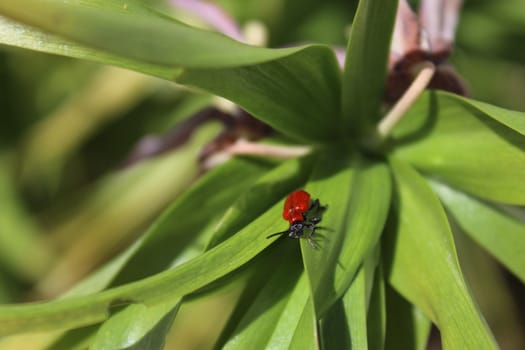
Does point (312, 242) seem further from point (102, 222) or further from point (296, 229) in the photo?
point (102, 222)

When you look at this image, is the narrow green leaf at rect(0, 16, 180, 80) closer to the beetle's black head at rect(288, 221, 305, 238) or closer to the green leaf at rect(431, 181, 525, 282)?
the beetle's black head at rect(288, 221, 305, 238)

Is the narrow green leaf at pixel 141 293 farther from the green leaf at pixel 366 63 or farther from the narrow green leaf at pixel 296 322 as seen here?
the green leaf at pixel 366 63

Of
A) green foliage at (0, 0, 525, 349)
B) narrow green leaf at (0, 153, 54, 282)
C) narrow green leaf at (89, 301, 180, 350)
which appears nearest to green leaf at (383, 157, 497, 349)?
green foliage at (0, 0, 525, 349)

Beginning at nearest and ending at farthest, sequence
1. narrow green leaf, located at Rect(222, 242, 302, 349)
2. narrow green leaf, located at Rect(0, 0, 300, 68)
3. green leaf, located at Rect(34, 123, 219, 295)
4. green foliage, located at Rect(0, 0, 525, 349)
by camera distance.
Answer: narrow green leaf, located at Rect(0, 0, 300, 68), green foliage, located at Rect(0, 0, 525, 349), narrow green leaf, located at Rect(222, 242, 302, 349), green leaf, located at Rect(34, 123, 219, 295)

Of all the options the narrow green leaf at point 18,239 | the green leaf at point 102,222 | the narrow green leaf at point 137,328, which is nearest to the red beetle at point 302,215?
the narrow green leaf at point 137,328

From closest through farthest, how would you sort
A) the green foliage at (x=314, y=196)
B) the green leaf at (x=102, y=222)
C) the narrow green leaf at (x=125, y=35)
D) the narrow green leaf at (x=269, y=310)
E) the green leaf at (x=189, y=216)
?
the narrow green leaf at (x=125, y=35) → the green foliage at (x=314, y=196) → the narrow green leaf at (x=269, y=310) → the green leaf at (x=189, y=216) → the green leaf at (x=102, y=222)

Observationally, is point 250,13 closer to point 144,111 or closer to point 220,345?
point 144,111
